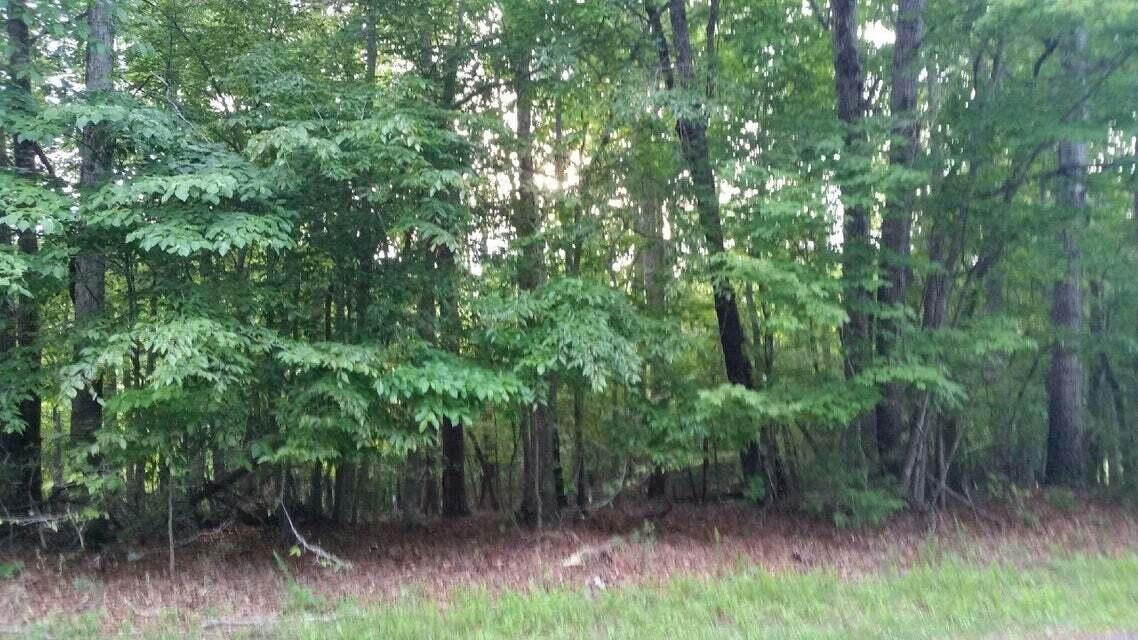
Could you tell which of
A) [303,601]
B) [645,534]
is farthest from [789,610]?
[303,601]

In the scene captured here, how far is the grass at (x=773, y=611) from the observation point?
23.4ft

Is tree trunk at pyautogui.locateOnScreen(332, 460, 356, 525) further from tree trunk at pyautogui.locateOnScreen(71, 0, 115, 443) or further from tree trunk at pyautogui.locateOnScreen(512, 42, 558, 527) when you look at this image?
tree trunk at pyautogui.locateOnScreen(71, 0, 115, 443)

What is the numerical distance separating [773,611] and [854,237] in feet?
18.1

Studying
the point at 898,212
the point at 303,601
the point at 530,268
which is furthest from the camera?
the point at 530,268

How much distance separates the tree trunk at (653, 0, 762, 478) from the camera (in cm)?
1166

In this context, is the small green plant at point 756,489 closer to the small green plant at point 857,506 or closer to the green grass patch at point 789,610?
the small green plant at point 857,506

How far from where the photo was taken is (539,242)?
11789mm

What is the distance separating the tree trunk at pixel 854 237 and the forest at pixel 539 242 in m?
0.06

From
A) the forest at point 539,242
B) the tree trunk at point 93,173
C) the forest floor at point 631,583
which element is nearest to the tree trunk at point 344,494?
the forest at point 539,242

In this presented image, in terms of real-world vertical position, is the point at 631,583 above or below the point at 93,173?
below

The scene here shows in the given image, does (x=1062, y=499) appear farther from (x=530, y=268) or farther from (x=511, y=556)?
(x=530, y=268)

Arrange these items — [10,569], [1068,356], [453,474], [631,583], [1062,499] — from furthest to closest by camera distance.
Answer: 1. [453,474]
2. [1068,356]
3. [1062,499]
4. [10,569]
5. [631,583]

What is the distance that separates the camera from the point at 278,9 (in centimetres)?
1207

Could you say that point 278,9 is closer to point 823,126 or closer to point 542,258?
point 542,258
